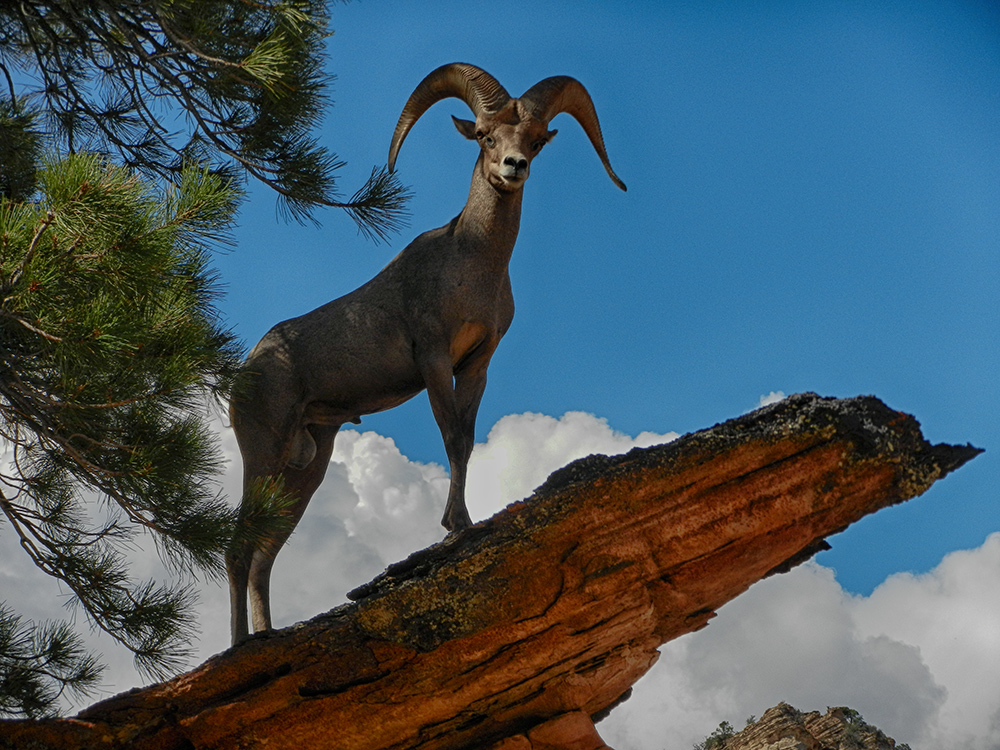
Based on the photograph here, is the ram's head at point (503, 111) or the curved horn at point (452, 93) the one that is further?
the curved horn at point (452, 93)

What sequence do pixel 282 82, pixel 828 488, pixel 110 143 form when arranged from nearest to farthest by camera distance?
pixel 828 488 → pixel 282 82 → pixel 110 143

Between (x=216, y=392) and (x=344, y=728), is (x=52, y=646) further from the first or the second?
(x=344, y=728)

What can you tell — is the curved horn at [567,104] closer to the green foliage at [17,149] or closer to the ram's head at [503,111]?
the ram's head at [503,111]

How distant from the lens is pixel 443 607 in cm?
514

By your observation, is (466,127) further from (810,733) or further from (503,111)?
(810,733)

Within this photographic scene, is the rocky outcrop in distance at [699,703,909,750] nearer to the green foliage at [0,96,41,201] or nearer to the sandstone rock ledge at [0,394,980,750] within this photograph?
the sandstone rock ledge at [0,394,980,750]

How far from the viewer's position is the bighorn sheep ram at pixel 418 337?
6055mm

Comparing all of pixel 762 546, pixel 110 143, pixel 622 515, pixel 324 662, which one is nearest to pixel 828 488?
pixel 762 546

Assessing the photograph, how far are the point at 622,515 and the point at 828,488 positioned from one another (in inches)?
40.1

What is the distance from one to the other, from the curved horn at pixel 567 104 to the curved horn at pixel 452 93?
183 mm

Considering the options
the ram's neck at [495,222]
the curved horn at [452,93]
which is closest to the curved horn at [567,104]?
the curved horn at [452,93]

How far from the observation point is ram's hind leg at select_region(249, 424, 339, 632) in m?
6.52

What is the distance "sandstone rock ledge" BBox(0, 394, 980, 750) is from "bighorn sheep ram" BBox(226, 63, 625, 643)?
745mm

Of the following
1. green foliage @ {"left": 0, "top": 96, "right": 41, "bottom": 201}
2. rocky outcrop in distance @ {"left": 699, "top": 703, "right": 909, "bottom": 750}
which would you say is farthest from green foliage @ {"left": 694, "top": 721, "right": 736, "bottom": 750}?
green foliage @ {"left": 0, "top": 96, "right": 41, "bottom": 201}
